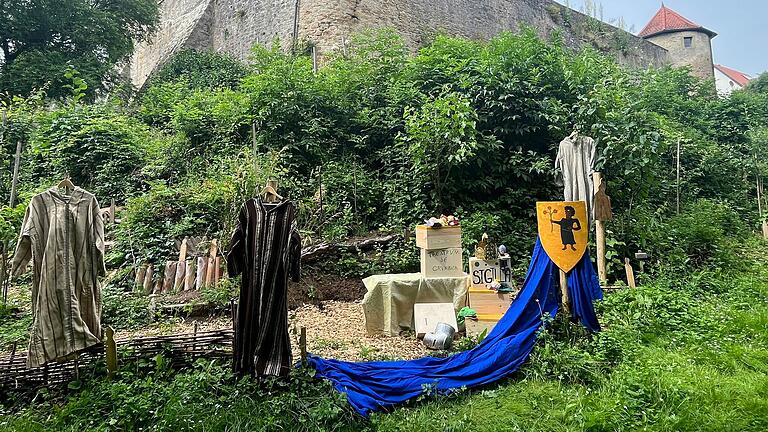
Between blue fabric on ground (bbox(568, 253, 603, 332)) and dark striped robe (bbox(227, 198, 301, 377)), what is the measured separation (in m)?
2.28

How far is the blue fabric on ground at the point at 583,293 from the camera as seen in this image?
3.81 meters

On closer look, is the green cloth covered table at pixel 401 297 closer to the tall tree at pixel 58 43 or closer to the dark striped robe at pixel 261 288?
the dark striped robe at pixel 261 288

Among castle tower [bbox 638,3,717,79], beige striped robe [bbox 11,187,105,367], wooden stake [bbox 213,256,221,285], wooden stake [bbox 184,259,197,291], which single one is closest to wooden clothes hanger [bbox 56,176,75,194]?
beige striped robe [bbox 11,187,105,367]

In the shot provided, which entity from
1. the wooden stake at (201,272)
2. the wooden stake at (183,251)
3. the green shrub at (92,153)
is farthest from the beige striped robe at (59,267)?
the green shrub at (92,153)

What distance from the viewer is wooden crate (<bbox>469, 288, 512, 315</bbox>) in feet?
15.4

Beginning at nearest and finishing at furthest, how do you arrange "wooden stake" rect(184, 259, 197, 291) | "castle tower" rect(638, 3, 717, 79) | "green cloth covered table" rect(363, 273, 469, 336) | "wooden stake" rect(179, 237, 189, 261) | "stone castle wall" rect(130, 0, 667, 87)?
"green cloth covered table" rect(363, 273, 469, 336)
"wooden stake" rect(184, 259, 197, 291)
"wooden stake" rect(179, 237, 189, 261)
"stone castle wall" rect(130, 0, 667, 87)
"castle tower" rect(638, 3, 717, 79)

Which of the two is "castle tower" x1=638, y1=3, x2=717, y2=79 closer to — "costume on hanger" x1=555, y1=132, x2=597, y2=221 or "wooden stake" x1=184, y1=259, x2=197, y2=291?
"costume on hanger" x1=555, y1=132, x2=597, y2=221

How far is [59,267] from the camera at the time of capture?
3.31m

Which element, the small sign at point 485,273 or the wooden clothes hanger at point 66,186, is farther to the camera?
the small sign at point 485,273

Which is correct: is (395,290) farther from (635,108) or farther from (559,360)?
(635,108)

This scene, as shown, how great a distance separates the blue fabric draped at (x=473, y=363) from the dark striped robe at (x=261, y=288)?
1.11ft

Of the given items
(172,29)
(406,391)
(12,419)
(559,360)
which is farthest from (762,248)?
(172,29)

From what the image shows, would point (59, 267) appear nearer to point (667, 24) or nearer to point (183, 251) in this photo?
point (183, 251)

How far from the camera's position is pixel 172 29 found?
19344mm
